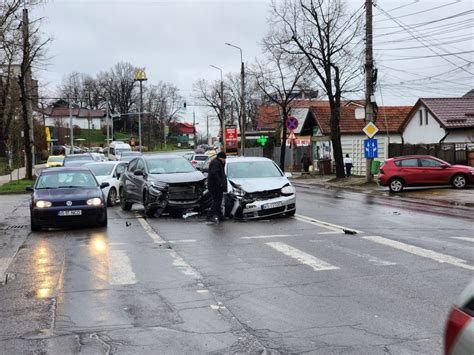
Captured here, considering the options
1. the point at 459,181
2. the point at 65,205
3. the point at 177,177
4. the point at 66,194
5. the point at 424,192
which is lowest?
the point at 424,192

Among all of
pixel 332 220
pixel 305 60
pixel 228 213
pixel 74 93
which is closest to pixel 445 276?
pixel 332 220

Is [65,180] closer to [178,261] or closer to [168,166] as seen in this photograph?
[168,166]

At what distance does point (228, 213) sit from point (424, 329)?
992 centimetres

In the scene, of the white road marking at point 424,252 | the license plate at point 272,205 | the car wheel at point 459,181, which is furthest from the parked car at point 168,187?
the car wheel at point 459,181

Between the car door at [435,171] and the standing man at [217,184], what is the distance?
13.0 m

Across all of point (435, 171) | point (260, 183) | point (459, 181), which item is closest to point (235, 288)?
point (260, 183)

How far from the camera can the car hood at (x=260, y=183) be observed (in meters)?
14.9

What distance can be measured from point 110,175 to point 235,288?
14799mm

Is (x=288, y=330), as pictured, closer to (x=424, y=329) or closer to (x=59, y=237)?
(x=424, y=329)

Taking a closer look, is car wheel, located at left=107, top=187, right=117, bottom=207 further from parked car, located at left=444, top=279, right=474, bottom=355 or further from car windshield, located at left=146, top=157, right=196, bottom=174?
parked car, located at left=444, top=279, right=474, bottom=355

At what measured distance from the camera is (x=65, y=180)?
49.4 ft

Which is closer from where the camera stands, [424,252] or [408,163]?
[424,252]

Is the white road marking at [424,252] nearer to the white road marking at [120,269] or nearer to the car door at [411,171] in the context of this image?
the white road marking at [120,269]

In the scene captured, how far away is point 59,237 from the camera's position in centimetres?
1308
